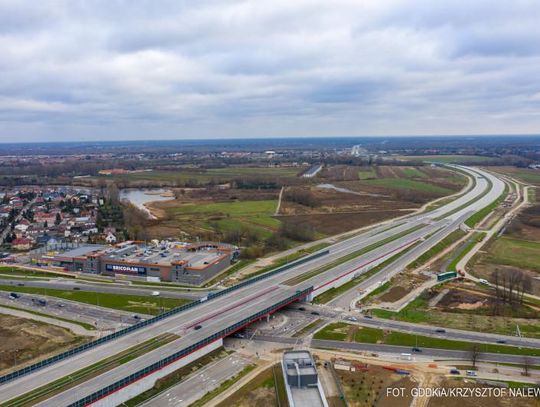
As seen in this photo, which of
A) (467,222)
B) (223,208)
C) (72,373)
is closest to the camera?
(72,373)

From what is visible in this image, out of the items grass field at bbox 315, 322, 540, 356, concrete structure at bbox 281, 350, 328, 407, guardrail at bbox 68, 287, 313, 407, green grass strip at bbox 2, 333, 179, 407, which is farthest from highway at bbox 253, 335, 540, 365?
green grass strip at bbox 2, 333, 179, 407

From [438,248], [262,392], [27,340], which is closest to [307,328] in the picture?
[262,392]

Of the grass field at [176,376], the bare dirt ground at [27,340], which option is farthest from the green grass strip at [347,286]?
the bare dirt ground at [27,340]

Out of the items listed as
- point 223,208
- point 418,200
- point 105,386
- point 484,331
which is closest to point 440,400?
point 484,331

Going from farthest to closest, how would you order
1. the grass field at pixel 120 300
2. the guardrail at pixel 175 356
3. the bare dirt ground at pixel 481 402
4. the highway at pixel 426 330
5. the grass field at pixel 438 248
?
the grass field at pixel 438 248
the grass field at pixel 120 300
the highway at pixel 426 330
the bare dirt ground at pixel 481 402
the guardrail at pixel 175 356

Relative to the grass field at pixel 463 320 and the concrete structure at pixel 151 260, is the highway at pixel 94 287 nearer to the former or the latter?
the concrete structure at pixel 151 260

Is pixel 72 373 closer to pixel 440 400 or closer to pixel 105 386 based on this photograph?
pixel 105 386
